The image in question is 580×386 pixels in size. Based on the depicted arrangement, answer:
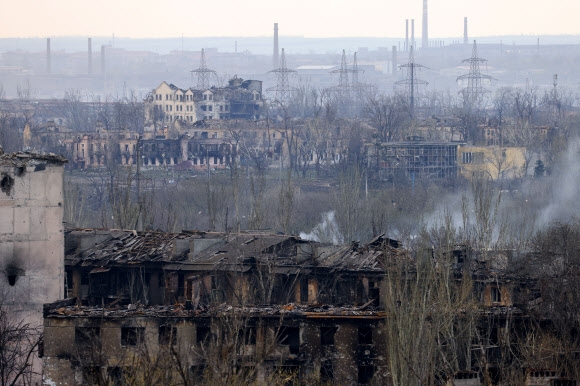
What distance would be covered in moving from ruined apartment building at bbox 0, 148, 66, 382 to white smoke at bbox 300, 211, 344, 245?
1271 centimetres

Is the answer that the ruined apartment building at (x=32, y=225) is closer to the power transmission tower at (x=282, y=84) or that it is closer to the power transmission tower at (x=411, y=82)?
the power transmission tower at (x=282, y=84)

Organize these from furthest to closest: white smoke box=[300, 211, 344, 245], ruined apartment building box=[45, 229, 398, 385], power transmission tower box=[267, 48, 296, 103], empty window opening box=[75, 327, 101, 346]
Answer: power transmission tower box=[267, 48, 296, 103], white smoke box=[300, 211, 344, 245], empty window opening box=[75, 327, 101, 346], ruined apartment building box=[45, 229, 398, 385]

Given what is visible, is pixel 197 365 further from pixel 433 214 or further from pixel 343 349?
pixel 433 214

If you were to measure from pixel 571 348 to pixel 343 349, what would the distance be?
8.14 feet

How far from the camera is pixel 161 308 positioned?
65.3 ft

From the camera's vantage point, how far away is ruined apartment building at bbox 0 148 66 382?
68.2 ft

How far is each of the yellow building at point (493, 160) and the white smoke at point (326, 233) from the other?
1235cm

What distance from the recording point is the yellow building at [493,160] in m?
50.2

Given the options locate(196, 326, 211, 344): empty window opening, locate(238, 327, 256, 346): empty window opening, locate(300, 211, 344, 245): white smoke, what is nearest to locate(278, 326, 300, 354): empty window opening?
locate(238, 327, 256, 346): empty window opening

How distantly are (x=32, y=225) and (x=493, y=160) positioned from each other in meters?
31.4

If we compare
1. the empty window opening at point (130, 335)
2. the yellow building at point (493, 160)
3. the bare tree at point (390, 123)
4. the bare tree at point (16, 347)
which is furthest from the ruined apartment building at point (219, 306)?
the bare tree at point (390, 123)

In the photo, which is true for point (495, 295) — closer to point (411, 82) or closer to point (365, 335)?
point (365, 335)

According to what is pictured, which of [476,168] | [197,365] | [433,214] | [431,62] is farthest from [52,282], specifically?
[431,62]

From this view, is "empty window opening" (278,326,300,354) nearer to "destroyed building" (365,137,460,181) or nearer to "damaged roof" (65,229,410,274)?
"damaged roof" (65,229,410,274)
